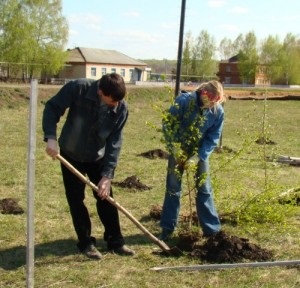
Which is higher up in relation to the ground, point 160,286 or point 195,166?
point 195,166

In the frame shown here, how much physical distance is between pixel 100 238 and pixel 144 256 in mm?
739

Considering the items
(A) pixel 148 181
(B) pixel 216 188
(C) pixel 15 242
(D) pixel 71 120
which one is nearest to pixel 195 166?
(B) pixel 216 188

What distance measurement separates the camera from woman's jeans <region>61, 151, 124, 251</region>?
14.7 ft

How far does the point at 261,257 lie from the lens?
4.62 m

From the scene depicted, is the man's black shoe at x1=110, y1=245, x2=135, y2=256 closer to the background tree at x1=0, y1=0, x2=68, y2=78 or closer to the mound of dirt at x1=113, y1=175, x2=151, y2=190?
the mound of dirt at x1=113, y1=175, x2=151, y2=190

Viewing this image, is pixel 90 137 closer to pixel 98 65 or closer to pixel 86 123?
pixel 86 123

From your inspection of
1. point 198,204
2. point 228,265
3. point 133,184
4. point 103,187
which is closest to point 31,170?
point 103,187

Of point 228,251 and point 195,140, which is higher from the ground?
point 195,140

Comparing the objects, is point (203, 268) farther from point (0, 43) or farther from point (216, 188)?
point (0, 43)

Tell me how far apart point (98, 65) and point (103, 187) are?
187ft

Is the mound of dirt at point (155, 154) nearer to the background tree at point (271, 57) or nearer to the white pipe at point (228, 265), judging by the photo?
the white pipe at point (228, 265)

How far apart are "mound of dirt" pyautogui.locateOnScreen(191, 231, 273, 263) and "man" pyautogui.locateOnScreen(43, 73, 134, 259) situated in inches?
28.2

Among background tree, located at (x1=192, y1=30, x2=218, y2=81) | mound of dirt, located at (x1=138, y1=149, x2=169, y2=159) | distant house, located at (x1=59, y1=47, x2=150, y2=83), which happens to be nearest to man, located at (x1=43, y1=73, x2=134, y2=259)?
mound of dirt, located at (x1=138, y1=149, x2=169, y2=159)

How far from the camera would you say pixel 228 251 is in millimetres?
4566
